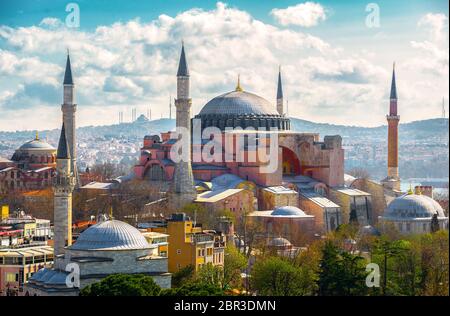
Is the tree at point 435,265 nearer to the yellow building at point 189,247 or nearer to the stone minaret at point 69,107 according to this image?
the yellow building at point 189,247

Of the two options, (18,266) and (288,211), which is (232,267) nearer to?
(18,266)

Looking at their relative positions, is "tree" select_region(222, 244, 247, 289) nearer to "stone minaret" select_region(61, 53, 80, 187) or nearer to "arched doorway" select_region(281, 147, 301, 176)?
"stone minaret" select_region(61, 53, 80, 187)

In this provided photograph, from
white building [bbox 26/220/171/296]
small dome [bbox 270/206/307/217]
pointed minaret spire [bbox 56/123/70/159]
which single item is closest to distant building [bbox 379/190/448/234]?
small dome [bbox 270/206/307/217]

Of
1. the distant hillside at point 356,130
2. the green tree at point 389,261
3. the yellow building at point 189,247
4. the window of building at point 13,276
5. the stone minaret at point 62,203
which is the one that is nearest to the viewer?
the green tree at point 389,261

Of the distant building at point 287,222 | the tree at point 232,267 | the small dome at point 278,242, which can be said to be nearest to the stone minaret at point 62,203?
the tree at point 232,267

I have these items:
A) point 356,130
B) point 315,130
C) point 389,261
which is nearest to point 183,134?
point 389,261
